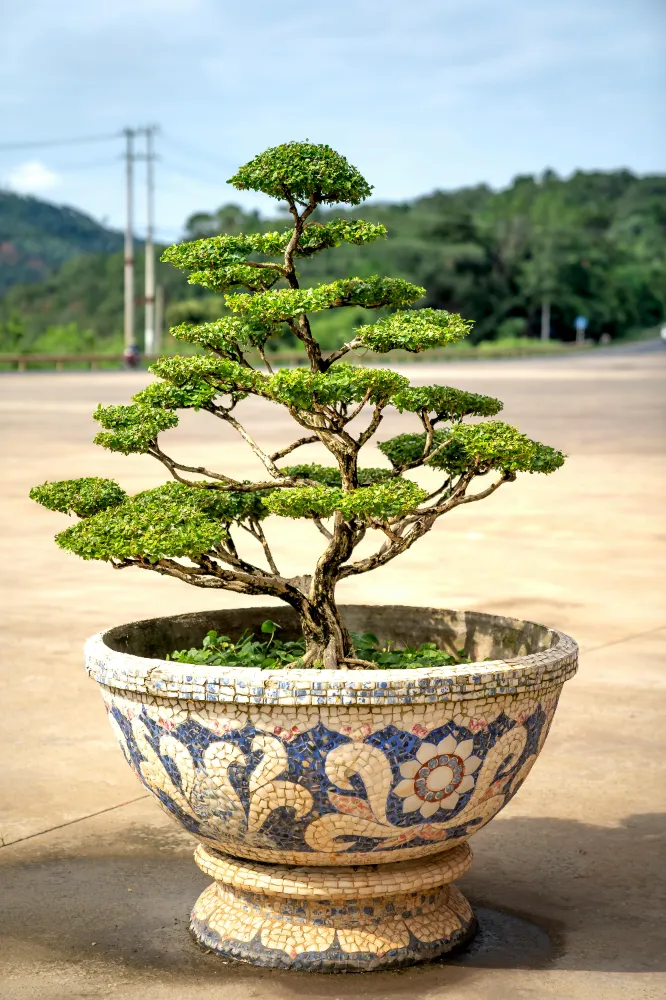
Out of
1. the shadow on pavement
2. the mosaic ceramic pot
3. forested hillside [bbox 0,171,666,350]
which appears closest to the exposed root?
the mosaic ceramic pot

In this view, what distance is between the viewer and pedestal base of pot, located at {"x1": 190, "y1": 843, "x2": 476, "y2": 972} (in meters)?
3.66

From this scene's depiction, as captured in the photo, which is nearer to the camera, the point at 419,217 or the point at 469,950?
the point at 469,950

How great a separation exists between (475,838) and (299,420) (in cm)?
161

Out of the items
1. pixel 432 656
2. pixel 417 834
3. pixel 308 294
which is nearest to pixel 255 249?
pixel 308 294

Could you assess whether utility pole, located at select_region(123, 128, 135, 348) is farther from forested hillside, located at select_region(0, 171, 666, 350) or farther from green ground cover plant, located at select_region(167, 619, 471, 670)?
green ground cover plant, located at select_region(167, 619, 471, 670)

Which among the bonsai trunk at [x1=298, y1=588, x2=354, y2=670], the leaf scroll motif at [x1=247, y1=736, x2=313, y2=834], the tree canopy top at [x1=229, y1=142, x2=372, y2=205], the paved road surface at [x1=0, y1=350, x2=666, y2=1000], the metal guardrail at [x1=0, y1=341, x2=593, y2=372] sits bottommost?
the metal guardrail at [x1=0, y1=341, x2=593, y2=372]

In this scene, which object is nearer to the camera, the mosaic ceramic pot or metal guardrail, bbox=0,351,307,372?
the mosaic ceramic pot

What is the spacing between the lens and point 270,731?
3459mm

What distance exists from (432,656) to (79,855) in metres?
1.31

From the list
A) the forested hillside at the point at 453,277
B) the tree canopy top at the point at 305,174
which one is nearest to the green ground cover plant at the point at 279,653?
the tree canopy top at the point at 305,174

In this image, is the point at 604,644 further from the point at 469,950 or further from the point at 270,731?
the point at 270,731

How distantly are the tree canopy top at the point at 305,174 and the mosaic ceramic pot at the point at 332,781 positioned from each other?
134 cm

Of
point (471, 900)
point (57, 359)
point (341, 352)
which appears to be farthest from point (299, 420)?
point (57, 359)

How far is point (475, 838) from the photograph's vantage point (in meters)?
4.77
